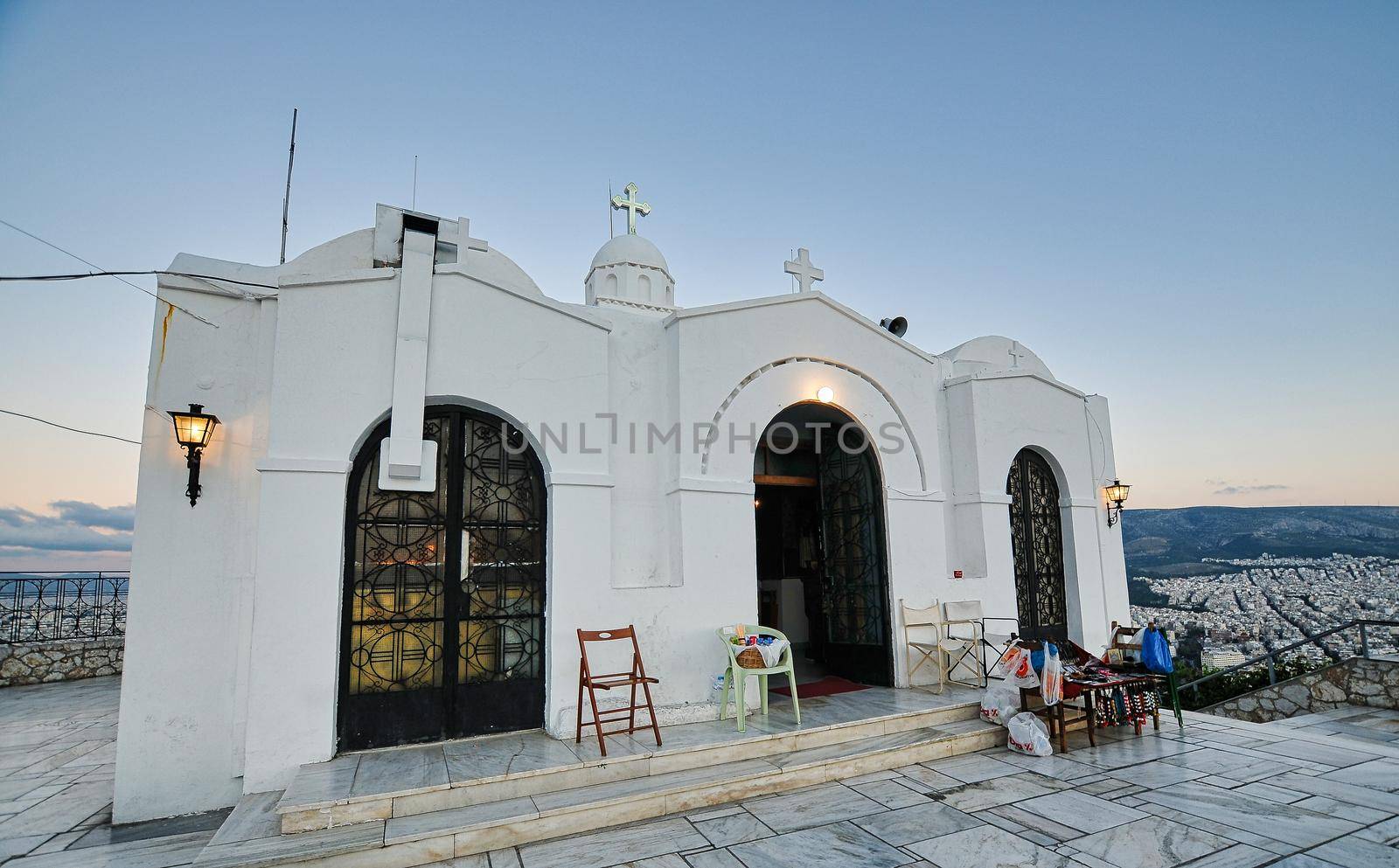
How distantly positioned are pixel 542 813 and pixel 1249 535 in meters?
28.2

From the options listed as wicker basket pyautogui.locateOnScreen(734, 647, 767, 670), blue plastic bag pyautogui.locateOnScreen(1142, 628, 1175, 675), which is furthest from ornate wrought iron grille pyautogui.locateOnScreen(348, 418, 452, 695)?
blue plastic bag pyautogui.locateOnScreen(1142, 628, 1175, 675)

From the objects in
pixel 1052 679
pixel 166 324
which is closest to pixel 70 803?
Answer: pixel 166 324

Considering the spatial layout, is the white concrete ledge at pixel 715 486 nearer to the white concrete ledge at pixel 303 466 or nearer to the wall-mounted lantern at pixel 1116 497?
the white concrete ledge at pixel 303 466

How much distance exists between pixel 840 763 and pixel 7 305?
780 cm

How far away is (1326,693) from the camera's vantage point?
8.82 meters

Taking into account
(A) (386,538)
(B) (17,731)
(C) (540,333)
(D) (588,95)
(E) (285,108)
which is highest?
(D) (588,95)

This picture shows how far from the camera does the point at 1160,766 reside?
5.33 meters

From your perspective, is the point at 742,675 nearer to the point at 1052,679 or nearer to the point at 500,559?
the point at 500,559

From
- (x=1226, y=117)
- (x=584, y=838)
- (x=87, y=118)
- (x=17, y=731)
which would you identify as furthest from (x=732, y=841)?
(x=1226, y=117)

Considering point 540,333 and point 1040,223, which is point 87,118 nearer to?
point 540,333

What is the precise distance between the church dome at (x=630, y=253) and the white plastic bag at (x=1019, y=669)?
6.81m

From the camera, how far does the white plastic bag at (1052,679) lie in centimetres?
567

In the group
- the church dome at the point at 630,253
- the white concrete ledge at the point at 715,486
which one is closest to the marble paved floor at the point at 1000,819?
the white concrete ledge at the point at 715,486

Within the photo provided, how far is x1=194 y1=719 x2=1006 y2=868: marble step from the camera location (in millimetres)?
3701
